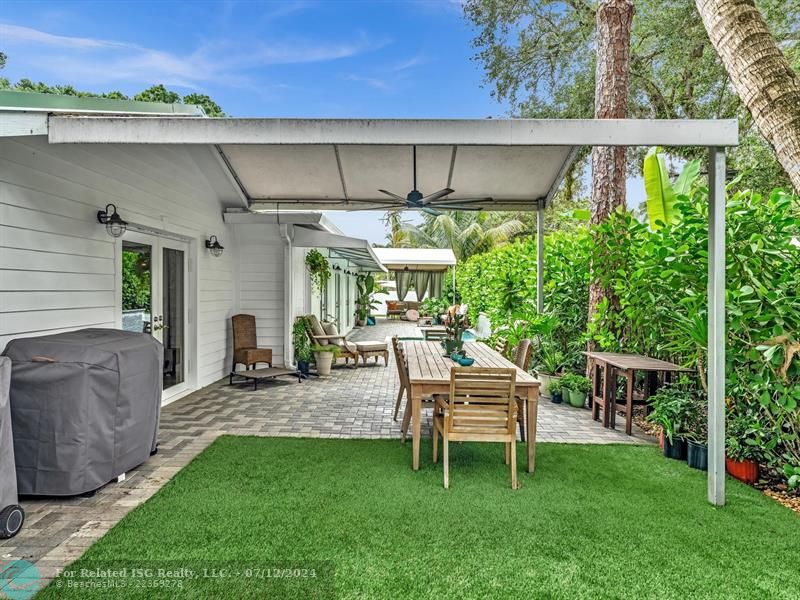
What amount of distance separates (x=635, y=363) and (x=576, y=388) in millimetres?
1669

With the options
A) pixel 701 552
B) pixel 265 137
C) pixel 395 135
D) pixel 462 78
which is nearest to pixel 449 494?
pixel 701 552

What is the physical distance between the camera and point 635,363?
17.0 ft

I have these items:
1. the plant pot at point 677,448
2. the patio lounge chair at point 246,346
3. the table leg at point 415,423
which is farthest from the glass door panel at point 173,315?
the plant pot at point 677,448

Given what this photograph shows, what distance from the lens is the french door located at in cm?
564

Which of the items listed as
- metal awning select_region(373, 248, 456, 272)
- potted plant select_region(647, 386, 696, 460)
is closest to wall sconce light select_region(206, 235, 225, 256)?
potted plant select_region(647, 386, 696, 460)

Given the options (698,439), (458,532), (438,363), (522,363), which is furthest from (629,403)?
(458,532)

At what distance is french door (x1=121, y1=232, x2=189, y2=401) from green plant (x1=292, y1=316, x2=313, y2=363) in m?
2.21

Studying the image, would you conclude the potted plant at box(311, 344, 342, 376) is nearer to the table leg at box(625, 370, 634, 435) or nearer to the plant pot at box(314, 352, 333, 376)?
the plant pot at box(314, 352, 333, 376)

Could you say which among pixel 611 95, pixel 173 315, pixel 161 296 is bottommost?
pixel 173 315

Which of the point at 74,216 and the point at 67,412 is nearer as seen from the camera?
the point at 67,412

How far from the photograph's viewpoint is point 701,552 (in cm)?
297

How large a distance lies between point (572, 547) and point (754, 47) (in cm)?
458

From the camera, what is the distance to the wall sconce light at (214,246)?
7559mm

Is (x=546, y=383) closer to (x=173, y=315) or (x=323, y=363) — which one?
(x=323, y=363)
